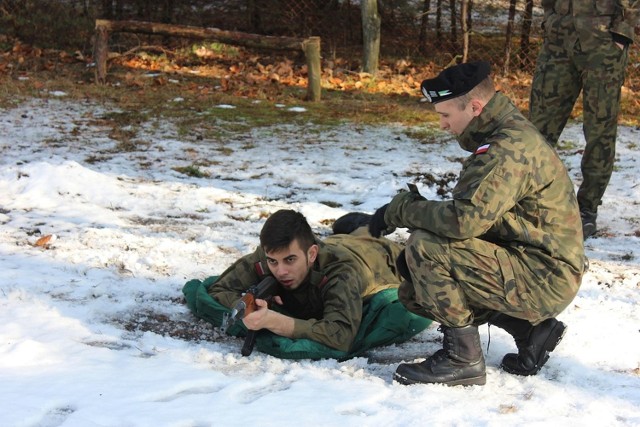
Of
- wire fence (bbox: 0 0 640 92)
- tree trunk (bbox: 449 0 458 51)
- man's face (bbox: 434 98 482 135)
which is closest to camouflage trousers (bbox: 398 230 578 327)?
man's face (bbox: 434 98 482 135)

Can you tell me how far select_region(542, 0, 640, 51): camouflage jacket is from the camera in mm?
5289

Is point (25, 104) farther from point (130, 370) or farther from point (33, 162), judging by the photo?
point (130, 370)

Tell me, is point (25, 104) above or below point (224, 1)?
below

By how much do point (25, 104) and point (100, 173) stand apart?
140 inches

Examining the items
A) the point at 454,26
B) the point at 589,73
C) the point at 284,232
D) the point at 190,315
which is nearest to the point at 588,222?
the point at 589,73

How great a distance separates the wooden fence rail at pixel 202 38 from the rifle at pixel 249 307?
7043 mm

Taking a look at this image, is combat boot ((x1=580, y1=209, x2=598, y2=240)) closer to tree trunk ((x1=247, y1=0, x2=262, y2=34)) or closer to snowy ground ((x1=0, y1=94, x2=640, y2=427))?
snowy ground ((x1=0, y1=94, x2=640, y2=427))

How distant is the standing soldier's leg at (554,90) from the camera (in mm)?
5430

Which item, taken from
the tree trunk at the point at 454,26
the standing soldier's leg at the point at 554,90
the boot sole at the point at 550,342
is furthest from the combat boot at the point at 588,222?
the tree trunk at the point at 454,26

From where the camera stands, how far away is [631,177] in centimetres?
707

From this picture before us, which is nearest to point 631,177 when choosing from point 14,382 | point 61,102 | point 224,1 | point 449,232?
point 449,232

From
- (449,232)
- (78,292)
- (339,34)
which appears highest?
(339,34)

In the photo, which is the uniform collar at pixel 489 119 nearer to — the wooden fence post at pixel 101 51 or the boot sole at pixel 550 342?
the boot sole at pixel 550 342

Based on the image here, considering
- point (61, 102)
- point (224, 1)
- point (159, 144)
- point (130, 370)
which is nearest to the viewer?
point (130, 370)
